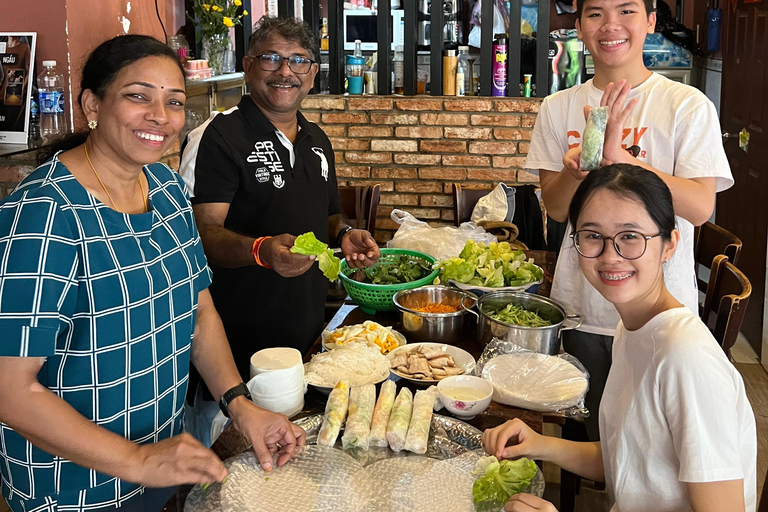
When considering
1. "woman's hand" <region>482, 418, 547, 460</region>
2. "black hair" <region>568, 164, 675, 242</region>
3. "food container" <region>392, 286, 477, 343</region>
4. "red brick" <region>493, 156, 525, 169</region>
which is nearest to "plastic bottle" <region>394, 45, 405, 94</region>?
"red brick" <region>493, 156, 525, 169</region>

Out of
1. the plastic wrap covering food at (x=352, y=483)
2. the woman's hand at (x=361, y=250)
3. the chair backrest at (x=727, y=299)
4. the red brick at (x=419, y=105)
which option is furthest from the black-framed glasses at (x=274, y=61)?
the red brick at (x=419, y=105)

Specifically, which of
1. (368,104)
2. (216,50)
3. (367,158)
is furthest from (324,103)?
(216,50)

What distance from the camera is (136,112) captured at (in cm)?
148

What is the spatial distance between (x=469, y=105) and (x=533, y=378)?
3.00 m

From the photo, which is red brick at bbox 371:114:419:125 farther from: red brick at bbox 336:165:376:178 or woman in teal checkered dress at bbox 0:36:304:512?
woman in teal checkered dress at bbox 0:36:304:512

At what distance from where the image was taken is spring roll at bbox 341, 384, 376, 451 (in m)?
1.53

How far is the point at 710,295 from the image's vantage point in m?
2.42

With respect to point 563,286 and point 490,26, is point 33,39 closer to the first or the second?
point 563,286

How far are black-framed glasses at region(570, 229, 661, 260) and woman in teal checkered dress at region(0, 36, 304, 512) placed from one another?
2.40 ft

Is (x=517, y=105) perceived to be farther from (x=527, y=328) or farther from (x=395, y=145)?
(x=527, y=328)

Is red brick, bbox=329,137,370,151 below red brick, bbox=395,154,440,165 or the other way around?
the other way around

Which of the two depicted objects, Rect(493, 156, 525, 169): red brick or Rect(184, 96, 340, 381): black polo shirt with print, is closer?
Rect(184, 96, 340, 381): black polo shirt with print

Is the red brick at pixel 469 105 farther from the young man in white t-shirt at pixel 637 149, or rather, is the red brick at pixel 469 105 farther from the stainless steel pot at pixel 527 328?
the stainless steel pot at pixel 527 328

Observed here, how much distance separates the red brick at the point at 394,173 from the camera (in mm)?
4789
